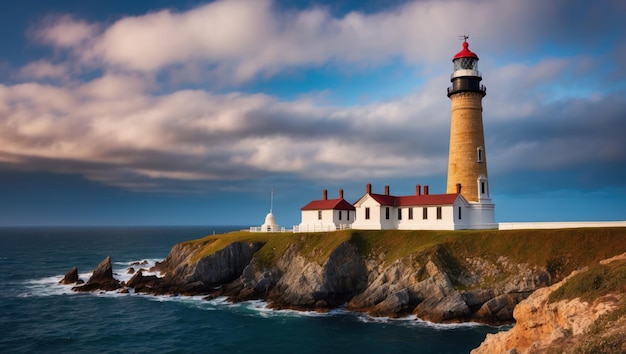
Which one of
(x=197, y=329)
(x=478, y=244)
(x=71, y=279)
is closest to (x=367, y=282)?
(x=478, y=244)

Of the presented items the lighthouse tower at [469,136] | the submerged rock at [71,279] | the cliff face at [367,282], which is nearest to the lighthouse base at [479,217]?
the lighthouse tower at [469,136]

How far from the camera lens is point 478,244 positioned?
4331 centimetres

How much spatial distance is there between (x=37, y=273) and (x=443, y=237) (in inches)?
2336

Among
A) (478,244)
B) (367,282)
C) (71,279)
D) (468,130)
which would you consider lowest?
(71,279)

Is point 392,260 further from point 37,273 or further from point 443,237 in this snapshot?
point 37,273

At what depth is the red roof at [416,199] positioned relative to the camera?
5009 centimetres

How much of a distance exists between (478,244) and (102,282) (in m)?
43.7

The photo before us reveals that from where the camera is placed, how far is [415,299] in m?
38.5

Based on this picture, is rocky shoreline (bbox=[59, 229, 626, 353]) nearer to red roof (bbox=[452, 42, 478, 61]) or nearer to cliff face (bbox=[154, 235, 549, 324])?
cliff face (bbox=[154, 235, 549, 324])

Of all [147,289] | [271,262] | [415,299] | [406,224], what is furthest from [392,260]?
[147,289]

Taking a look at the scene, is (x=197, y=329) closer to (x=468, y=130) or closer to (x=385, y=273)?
(x=385, y=273)

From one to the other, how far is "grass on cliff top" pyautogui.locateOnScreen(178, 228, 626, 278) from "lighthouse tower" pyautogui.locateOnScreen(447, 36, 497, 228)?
821 centimetres

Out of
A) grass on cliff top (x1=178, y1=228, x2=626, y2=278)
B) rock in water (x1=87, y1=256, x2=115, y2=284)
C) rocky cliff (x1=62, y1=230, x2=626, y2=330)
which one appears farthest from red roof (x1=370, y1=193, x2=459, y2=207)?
rock in water (x1=87, y1=256, x2=115, y2=284)

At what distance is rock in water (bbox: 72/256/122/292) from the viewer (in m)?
51.7
